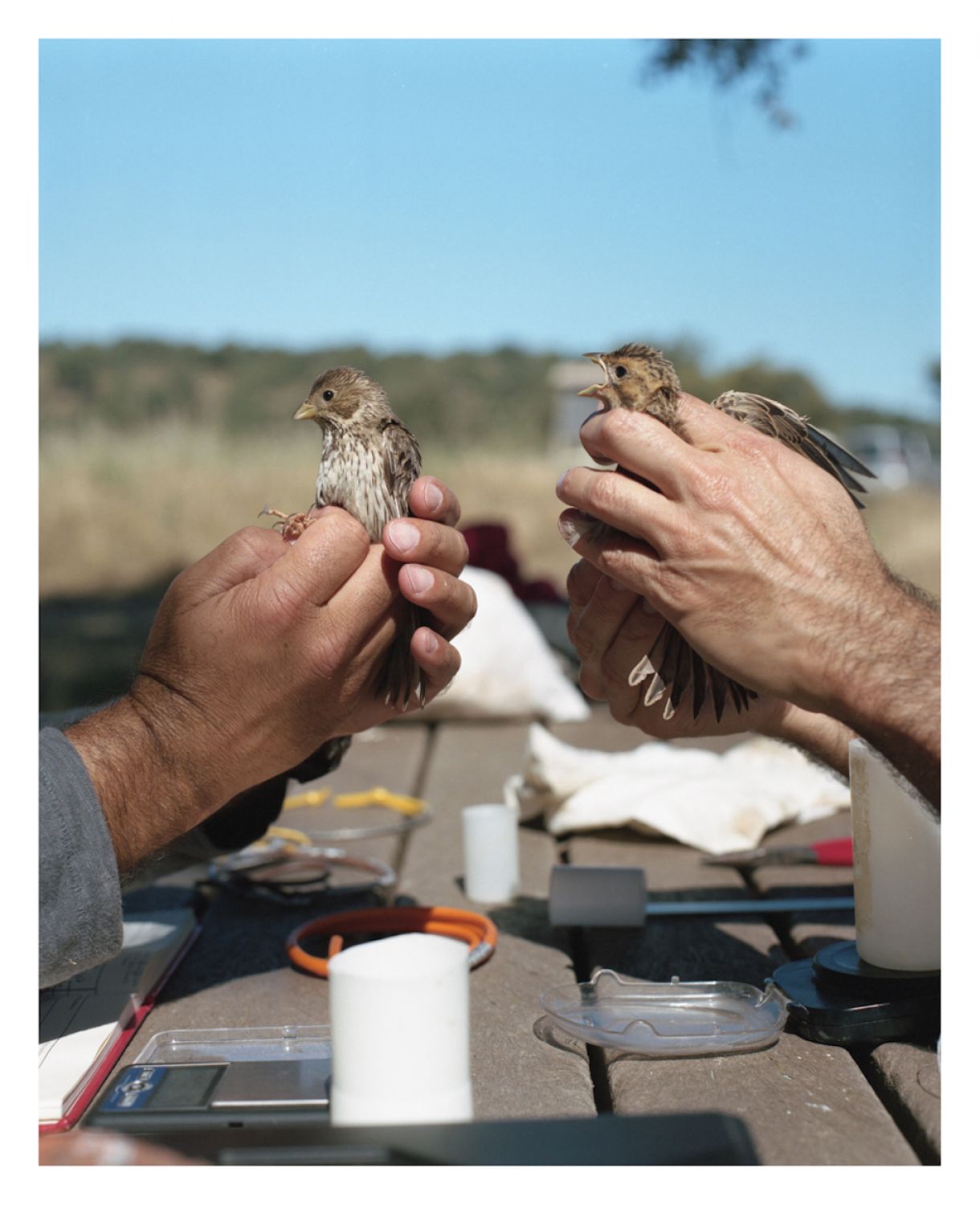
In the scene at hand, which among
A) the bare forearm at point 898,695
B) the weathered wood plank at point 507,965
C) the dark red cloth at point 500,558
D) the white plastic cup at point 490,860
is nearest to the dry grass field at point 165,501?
the dark red cloth at point 500,558

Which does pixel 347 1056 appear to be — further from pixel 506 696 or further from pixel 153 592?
pixel 153 592

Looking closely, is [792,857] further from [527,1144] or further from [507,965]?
[527,1144]

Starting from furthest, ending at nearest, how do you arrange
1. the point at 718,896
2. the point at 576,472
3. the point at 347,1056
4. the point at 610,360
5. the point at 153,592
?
the point at 153,592, the point at 718,896, the point at 610,360, the point at 576,472, the point at 347,1056

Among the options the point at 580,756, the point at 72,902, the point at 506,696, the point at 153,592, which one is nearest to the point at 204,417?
the point at 153,592

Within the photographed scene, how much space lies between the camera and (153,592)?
10039 mm

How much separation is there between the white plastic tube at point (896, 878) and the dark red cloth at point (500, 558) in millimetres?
4477

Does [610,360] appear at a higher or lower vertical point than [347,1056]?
higher

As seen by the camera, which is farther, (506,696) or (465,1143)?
(506,696)

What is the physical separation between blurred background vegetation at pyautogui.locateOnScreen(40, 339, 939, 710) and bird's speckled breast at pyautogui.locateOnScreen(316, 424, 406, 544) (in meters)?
0.55

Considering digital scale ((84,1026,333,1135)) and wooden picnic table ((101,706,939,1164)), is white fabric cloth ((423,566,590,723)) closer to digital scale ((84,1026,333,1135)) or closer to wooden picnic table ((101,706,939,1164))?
wooden picnic table ((101,706,939,1164))

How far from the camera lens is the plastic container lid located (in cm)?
180

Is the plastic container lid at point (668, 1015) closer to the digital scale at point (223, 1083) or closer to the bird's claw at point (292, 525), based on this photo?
the digital scale at point (223, 1083)

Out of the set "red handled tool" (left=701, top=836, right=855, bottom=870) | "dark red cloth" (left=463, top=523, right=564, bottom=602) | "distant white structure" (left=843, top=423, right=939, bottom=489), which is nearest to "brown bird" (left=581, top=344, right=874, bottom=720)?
"red handled tool" (left=701, top=836, right=855, bottom=870)

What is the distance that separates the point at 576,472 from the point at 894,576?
1.74ft
